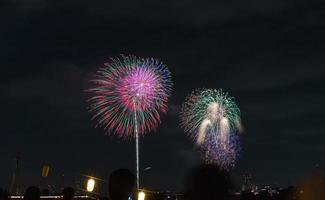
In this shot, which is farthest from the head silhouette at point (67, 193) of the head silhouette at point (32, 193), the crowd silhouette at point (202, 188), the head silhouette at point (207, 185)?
the head silhouette at point (207, 185)

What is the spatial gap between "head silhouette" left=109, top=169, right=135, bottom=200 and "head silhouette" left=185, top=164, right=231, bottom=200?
6.91ft

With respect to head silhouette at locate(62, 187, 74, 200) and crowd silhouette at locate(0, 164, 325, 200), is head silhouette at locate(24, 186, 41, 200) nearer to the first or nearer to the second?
crowd silhouette at locate(0, 164, 325, 200)

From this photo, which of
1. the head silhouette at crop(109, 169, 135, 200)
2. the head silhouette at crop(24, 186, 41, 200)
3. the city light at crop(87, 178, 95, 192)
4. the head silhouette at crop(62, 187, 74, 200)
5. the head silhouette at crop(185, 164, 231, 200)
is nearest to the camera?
the head silhouette at crop(185, 164, 231, 200)

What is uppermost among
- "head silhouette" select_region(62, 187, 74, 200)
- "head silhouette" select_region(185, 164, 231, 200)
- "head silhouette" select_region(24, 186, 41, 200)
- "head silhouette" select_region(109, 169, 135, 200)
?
"head silhouette" select_region(62, 187, 74, 200)

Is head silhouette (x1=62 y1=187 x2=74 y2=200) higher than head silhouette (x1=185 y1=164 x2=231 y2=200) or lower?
A: higher

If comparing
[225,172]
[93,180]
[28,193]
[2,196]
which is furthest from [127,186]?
[93,180]

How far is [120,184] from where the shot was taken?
20.1ft

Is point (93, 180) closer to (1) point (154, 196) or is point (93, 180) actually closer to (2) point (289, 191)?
(1) point (154, 196)

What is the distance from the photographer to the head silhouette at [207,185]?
4.07m

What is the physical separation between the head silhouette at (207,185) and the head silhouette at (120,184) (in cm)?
211

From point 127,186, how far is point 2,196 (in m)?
5.98

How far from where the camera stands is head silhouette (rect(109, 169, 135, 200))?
6.09 metres

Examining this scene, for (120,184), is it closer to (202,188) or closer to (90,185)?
(202,188)

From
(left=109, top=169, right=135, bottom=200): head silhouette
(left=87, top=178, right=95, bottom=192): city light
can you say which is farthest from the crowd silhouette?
(left=87, top=178, right=95, bottom=192): city light
